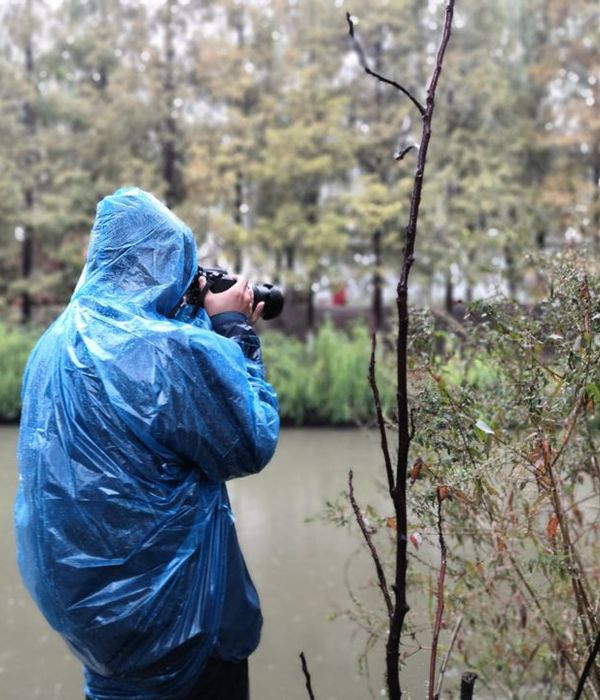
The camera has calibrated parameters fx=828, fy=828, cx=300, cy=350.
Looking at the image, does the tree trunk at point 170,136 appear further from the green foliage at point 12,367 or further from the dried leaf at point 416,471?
the dried leaf at point 416,471

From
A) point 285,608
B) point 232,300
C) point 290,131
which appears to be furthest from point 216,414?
point 290,131

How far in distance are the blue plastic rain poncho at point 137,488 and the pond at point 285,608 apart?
0.41 m

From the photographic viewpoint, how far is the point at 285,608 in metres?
3.50

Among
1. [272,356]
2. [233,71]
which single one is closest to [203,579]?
[272,356]

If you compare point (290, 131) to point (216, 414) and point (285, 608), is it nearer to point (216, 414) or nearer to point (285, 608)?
point (285, 608)

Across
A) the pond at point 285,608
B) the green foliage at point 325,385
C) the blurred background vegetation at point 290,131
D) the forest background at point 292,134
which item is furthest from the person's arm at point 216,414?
the blurred background vegetation at point 290,131

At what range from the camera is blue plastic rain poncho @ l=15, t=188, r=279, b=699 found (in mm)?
1229

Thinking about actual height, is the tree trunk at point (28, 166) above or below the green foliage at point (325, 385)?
above

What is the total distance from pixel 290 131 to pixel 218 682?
10733 mm

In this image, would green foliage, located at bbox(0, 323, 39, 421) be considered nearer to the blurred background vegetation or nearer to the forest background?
the forest background

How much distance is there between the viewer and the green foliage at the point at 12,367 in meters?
9.05

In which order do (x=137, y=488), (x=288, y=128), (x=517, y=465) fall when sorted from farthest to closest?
(x=288, y=128)
(x=517, y=465)
(x=137, y=488)

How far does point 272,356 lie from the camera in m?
9.66

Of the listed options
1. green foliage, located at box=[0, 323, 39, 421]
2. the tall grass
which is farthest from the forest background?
the tall grass
